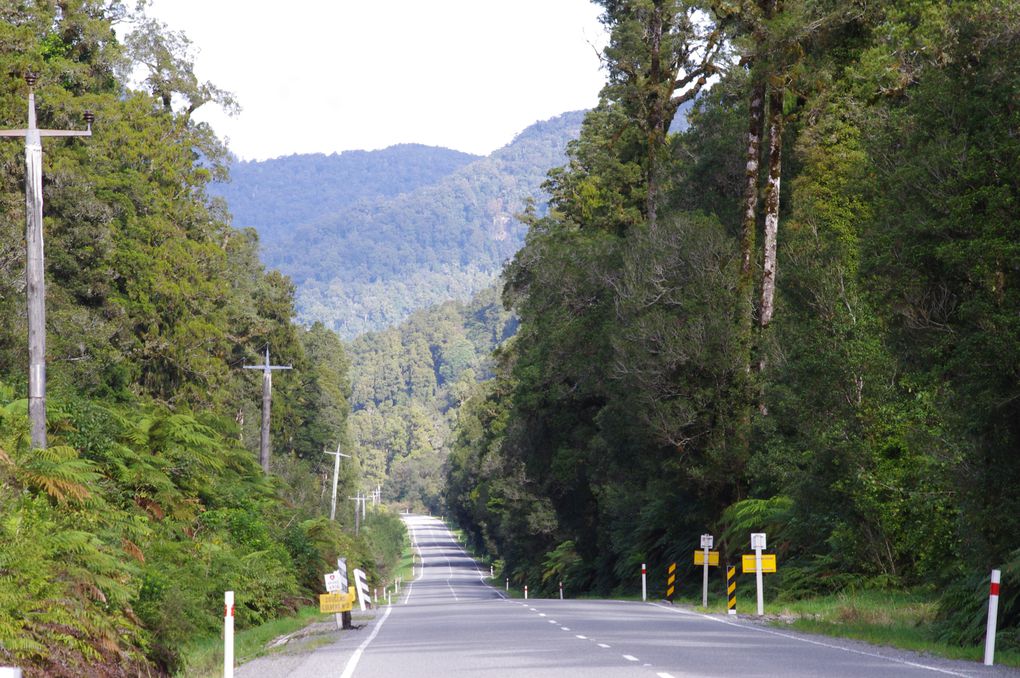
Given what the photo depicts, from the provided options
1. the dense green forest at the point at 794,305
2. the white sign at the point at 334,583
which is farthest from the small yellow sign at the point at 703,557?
the white sign at the point at 334,583

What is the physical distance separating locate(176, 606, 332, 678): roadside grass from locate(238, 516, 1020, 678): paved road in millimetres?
799

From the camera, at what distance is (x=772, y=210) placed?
40.7 metres

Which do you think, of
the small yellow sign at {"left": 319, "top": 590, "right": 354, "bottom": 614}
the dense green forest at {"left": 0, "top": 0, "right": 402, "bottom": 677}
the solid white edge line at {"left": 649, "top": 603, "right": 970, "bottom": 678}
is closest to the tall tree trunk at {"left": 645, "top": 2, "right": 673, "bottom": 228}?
the dense green forest at {"left": 0, "top": 0, "right": 402, "bottom": 677}

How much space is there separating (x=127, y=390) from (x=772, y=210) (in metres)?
20.2

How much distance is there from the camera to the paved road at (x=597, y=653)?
595 inches

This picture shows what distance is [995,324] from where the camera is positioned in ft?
63.7

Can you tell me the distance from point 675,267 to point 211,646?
2411 cm

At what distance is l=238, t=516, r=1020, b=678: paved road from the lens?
15.1m

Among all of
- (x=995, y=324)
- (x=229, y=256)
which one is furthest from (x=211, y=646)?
(x=229, y=256)

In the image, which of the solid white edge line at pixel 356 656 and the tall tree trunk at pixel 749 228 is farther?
the tall tree trunk at pixel 749 228

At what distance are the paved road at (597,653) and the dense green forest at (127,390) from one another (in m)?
2.66

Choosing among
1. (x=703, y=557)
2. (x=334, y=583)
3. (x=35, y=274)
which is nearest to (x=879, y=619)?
(x=334, y=583)

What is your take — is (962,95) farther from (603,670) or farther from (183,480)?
(183,480)

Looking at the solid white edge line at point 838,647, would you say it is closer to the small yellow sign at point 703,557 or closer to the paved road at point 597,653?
the paved road at point 597,653
